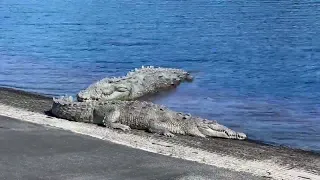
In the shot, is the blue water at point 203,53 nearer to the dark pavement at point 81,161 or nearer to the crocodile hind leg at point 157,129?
the crocodile hind leg at point 157,129

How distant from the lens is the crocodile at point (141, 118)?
1229cm

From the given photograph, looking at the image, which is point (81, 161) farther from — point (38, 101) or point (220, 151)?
point (38, 101)

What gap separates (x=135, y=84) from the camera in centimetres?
1795

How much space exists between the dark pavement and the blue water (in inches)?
146

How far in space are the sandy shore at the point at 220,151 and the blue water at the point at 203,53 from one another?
1147mm

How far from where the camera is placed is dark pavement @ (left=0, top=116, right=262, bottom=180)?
8.42 m

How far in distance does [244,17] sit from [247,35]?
661 centimetres

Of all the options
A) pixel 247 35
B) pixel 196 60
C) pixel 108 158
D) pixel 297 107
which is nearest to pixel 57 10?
pixel 247 35

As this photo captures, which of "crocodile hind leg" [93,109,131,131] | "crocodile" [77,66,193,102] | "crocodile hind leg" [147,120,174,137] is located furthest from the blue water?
"crocodile hind leg" [93,109,131,131]

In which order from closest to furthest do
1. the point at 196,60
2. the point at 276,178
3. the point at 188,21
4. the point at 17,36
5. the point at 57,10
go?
the point at 276,178
the point at 196,60
the point at 17,36
the point at 188,21
the point at 57,10

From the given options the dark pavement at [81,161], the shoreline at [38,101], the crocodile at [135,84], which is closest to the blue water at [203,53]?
the shoreline at [38,101]

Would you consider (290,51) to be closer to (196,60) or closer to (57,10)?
(196,60)

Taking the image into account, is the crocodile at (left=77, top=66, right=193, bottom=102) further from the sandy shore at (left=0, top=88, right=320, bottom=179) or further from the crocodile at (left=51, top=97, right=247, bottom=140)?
the sandy shore at (left=0, top=88, right=320, bottom=179)

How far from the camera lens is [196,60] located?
2355 cm
